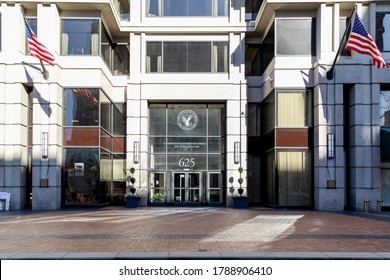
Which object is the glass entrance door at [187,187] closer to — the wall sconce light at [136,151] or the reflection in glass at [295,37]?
the wall sconce light at [136,151]

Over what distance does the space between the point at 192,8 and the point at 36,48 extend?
10.4 meters

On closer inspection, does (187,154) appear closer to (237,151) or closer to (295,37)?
(237,151)

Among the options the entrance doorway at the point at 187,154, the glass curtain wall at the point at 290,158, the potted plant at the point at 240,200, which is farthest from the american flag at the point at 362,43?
the potted plant at the point at 240,200

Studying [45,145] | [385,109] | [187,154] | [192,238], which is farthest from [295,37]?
[192,238]

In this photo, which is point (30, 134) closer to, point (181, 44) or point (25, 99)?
point (25, 99)

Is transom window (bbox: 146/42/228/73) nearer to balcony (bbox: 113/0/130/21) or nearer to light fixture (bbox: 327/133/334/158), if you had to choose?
balcony (bbox: 113/0/130/21)

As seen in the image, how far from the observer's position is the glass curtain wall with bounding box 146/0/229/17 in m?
26.5

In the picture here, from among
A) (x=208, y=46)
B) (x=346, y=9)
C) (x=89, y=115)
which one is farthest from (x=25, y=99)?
(x=346, y=9)

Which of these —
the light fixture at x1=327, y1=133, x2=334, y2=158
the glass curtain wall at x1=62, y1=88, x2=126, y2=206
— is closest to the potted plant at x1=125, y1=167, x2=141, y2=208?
the glass curtain wall at x1=62, y1=88, x2=126, y2=206

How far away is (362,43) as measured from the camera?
20.1 meters

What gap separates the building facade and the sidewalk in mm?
Answer: 5894

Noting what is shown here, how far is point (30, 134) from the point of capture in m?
23.8

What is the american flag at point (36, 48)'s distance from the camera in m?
20.7

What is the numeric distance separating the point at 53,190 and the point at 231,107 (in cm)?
1151
